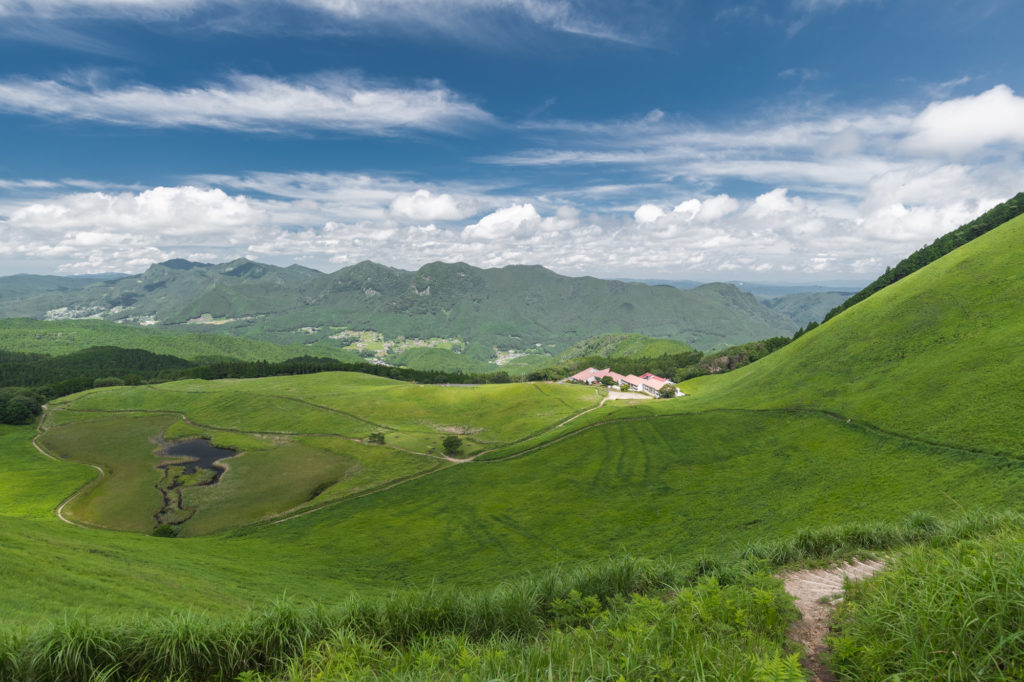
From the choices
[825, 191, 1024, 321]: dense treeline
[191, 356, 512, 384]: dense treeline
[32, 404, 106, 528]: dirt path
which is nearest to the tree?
[32, 404, 106, 528]: dirt path

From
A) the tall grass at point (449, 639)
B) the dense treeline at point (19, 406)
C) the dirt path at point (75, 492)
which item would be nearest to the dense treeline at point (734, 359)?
the tall grass at point (449, 639)

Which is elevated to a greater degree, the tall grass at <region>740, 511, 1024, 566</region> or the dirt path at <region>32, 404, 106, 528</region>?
the tall grass at <region>740, 511, 1024, 566</region>

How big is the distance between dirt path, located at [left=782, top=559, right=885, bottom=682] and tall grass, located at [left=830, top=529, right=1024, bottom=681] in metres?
0.73

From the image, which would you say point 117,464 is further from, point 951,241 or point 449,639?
point 951,241

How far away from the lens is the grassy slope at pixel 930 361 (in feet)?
136

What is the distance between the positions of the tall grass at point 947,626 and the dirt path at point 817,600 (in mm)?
735

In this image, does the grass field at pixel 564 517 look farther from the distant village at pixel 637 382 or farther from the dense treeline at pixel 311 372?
the dense treeline at pixel 311 372

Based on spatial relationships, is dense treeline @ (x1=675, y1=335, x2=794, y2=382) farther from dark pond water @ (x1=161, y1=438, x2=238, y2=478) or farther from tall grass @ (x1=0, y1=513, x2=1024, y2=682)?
tall grass @ (x1=0, y1=513, x2=1024, y2=682)

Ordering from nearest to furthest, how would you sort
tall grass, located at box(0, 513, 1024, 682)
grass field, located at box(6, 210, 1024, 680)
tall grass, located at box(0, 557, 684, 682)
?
1. tall grass, located at box(0, 513, 1024, 682)
2. grass field, located at box(6, 210, 1024, 680)
3. tall grass, located at box(0, 557, 684, 682)

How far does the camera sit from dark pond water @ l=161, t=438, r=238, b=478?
8494 cm

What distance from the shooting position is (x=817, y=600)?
32.3ft

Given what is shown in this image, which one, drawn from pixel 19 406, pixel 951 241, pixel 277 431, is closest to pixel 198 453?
pixel 277 431

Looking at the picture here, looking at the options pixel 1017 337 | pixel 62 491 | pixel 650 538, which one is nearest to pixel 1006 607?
pixel 650 538

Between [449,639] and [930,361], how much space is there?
7397cm
